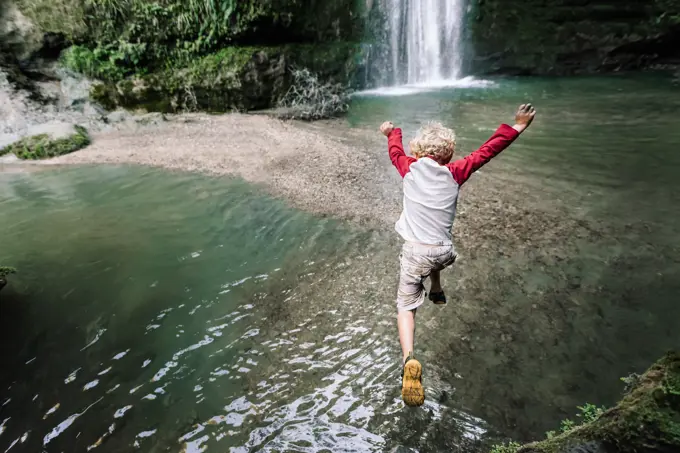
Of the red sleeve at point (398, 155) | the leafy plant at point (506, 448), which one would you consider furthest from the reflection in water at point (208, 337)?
the red sleeve at point (398, 155)

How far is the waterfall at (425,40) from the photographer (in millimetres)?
15422

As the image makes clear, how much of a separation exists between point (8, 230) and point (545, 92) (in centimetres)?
1397

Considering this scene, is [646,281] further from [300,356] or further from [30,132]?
[30,132]

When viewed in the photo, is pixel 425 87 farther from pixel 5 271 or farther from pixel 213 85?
pixel 5 271

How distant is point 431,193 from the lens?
267 cm

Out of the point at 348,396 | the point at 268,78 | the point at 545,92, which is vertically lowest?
the point at 348,396

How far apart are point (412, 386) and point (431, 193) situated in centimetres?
120

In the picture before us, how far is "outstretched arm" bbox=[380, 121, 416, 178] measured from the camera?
2.84 m

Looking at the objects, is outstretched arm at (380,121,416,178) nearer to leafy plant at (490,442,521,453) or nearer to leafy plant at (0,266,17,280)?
leafy plant at (490,442,521,453)

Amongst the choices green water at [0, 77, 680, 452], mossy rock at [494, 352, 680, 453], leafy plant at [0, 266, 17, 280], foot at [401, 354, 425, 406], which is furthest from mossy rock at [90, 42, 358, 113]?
mossy rock at [494, 352, 680, 453]

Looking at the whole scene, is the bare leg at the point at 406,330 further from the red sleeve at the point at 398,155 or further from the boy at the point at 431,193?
the red sleeve at the point at 398,155

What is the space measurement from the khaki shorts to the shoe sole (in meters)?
0.49

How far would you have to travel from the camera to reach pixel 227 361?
3.40m

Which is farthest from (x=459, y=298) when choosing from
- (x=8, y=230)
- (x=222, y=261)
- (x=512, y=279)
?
(x=8, y=230)
